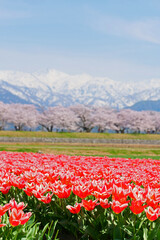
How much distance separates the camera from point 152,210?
129 inches

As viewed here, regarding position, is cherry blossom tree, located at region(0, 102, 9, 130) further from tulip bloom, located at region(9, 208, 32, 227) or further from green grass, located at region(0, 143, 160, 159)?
tulip bloom, located at region(9, 208, 32, 227)

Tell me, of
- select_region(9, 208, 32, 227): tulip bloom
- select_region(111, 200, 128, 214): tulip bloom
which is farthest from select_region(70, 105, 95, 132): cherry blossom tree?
select_region(9, 208, 32, 227): tulip bloom

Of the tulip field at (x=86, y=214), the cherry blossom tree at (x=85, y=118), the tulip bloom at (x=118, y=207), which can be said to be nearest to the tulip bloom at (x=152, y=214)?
the tulip field at (x=86, y=214)

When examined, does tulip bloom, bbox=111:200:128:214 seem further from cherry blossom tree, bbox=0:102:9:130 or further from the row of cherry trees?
the row of cherry trees

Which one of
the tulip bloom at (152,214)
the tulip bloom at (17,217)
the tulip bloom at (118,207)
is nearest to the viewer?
the tulip bloom at (17,217)

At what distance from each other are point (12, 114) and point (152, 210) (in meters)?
81.2

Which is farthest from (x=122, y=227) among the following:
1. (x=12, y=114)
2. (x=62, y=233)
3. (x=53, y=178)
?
(x=12, y=114)

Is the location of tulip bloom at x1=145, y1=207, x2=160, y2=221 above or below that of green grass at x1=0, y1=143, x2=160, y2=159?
above

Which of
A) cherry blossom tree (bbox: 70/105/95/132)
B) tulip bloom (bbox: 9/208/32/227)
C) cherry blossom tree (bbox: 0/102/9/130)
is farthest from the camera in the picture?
cherry blossom tree (bbox: 70/105/95/132)

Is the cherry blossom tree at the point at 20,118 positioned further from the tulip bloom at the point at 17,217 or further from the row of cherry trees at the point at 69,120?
the tulip bloom at the point at 17,217

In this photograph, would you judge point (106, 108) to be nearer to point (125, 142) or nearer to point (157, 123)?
point (157, 123)

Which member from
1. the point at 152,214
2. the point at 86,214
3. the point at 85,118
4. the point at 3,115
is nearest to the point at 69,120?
the point at 85,118

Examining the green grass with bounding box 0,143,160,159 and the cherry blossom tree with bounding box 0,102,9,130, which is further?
the cherry blossom tree with bounding box 0,102,9,130

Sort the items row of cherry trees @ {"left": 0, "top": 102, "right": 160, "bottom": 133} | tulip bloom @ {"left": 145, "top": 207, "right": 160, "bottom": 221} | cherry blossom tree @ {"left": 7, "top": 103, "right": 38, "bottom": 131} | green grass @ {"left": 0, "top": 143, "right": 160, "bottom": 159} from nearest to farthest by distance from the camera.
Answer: tulip bloom @ {"left": 145, "top": 207, "right": 160, "bottom": 221} < green grass @ {"left": 0, "top": 143, "right": 160, "bottom": 159} < cherry blossom tree @ {"left": 7, "top": 103, "right": 38, "bottom": 131} < row of cherry trees @ {"left": 0, "top": 102, "right": 160, "bottom": 133}
